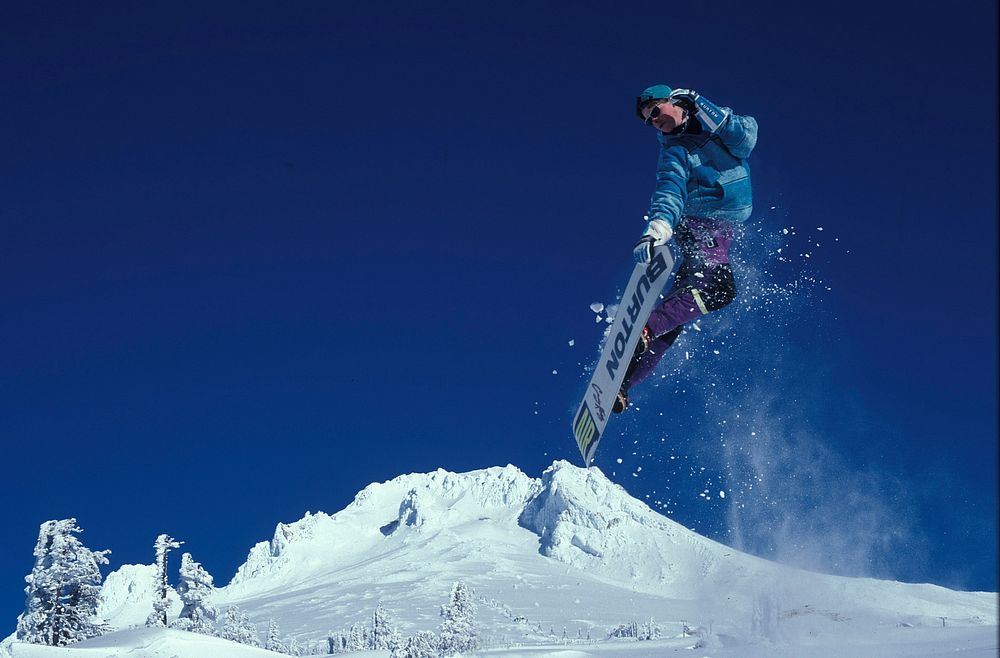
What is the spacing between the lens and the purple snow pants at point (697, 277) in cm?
855

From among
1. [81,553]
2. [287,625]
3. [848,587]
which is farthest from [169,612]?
[287,625]

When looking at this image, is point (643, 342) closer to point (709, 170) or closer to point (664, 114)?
point (709, 170)

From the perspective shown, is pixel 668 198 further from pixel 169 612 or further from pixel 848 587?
pixel 169 612

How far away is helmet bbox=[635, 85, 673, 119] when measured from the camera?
26.2 ft

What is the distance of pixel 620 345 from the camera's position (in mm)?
9016

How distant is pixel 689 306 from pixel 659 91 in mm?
2193

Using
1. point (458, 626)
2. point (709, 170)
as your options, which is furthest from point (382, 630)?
point (709, 170)

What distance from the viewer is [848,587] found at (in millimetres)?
17984

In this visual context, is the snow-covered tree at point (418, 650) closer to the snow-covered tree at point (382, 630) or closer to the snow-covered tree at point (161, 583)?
the snow-covered tree at point (161, 583)

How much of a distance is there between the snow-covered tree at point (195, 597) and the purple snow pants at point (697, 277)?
32617 millimetres

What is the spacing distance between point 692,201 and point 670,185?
0.57 meters

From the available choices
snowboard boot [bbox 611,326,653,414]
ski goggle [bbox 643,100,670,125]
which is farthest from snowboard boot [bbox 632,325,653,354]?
ski goggle [bbox 643,100,670,125]

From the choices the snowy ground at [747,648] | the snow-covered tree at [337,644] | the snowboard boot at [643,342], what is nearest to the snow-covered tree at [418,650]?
the snowy ground at [747,648]

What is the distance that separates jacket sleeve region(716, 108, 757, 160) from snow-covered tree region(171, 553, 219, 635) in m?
34.0
